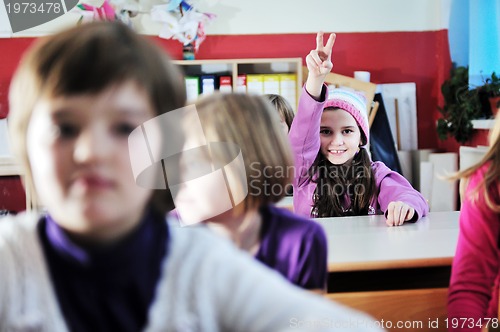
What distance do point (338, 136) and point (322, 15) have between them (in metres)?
3.07

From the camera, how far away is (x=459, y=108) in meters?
3.82

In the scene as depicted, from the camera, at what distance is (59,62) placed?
427 mm

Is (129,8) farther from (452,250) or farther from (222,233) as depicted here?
(222,233)

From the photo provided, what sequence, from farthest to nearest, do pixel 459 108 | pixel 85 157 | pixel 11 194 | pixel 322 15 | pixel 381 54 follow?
pixel 381 54 → pixel 322 15 → pixel 11 194 → pixel 459 108 → pixel 85 157

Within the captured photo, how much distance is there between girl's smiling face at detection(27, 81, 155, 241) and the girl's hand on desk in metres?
1.06

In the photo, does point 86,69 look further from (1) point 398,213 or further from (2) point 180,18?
(2) point 180,18

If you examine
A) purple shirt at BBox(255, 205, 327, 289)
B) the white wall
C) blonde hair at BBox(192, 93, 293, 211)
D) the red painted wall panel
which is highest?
the white wall

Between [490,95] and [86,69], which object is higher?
[86,69]

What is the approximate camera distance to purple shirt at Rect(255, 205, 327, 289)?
638 mm

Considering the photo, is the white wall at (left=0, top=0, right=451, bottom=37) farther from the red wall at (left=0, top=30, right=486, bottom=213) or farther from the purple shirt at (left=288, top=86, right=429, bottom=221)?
the purple shirt at (left=288, top=86, right=429, bottom=221)

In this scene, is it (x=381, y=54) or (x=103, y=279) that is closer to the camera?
(x=103, y=279)

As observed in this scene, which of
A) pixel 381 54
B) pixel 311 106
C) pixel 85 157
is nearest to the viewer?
pixel 85 157

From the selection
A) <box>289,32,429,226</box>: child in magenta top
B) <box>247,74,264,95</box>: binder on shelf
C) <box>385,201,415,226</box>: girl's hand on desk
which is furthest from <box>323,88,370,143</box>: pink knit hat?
<box>247,74,264,95</box>: binder on shelf

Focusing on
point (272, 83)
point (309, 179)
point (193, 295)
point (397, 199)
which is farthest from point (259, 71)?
point (193, 295)
